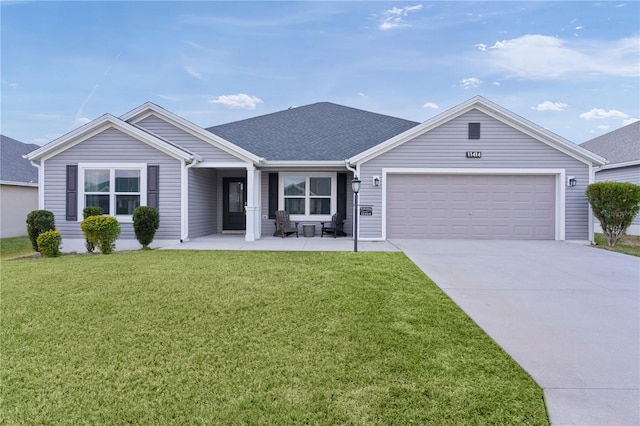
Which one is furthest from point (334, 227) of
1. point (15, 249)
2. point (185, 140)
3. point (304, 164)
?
point (15, 249)

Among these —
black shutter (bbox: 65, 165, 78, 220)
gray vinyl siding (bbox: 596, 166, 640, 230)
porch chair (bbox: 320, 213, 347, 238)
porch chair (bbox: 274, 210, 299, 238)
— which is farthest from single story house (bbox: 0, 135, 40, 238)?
gray vinyl siding (bbox: 596, 166, 640, 230)

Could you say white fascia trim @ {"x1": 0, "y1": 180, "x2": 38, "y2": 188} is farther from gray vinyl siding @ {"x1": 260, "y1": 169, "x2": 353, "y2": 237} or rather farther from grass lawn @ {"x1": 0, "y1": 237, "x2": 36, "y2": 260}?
gray vinyl siding @ {"x1": 260, "y1": 169, "x2": 353, "y2": 237}

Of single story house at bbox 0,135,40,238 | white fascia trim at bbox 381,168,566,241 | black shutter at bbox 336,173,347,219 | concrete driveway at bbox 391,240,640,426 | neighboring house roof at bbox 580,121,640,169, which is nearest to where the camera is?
concrete driveway at bbox 391,240,640,426

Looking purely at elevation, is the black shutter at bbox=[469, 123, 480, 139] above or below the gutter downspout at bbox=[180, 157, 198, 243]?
above

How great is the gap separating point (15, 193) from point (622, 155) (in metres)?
28.3

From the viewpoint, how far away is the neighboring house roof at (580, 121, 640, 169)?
624 inches

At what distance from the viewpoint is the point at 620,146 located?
17.7 m

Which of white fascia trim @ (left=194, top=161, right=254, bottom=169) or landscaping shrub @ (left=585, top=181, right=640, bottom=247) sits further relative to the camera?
white fascia trim @ (left=194, top=161, right=254, bottom=169)

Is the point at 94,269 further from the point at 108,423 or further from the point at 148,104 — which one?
the point at 148,104

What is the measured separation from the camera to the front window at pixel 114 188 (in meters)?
10.9

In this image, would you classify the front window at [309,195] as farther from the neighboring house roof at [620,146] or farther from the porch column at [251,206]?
the neighboring house roof at [620,146]

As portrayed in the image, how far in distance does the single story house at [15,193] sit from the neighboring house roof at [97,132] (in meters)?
6.36

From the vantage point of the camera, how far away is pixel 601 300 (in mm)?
5051

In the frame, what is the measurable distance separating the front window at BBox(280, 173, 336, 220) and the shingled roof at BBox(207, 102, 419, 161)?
95cm
